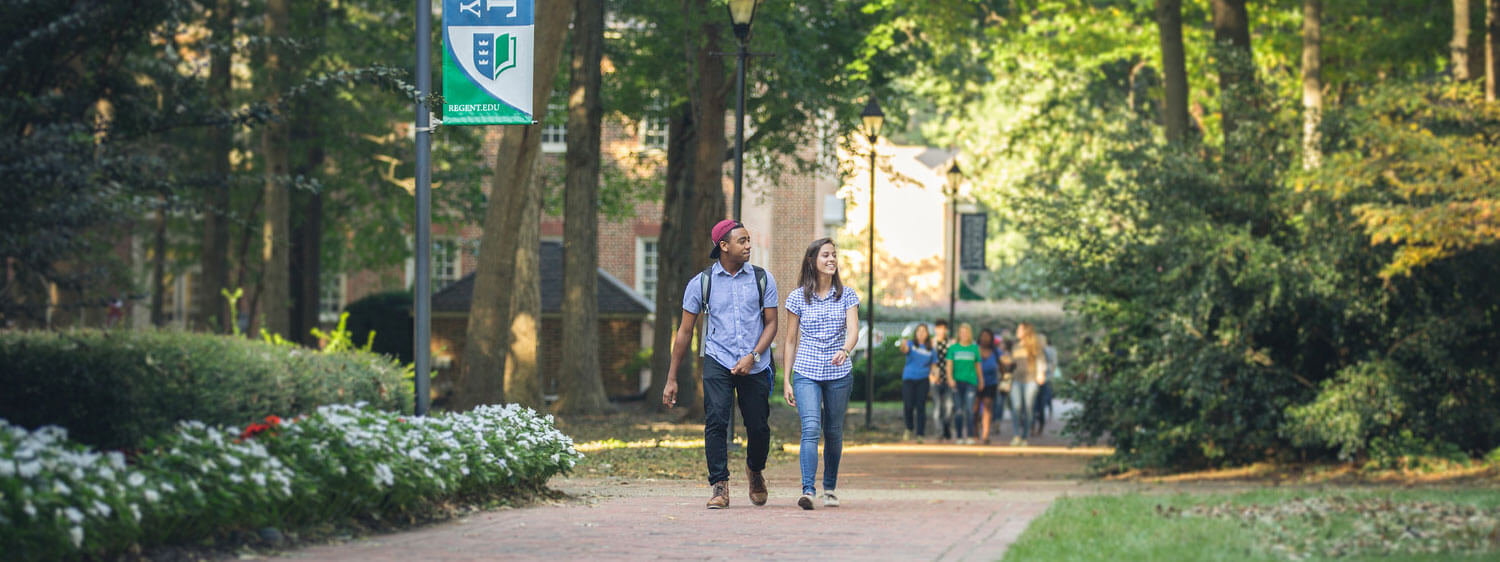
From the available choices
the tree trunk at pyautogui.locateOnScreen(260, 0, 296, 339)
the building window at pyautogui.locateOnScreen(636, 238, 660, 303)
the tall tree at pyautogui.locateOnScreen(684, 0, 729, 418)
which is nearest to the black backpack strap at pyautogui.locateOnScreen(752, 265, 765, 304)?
the tall tree at pyautogui.locateOnScreen(684, 0, 729, 418)

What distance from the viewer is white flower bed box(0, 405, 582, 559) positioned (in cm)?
601

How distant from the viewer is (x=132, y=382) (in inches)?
285

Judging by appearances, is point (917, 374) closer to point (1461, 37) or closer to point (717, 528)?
point (1461, 37)

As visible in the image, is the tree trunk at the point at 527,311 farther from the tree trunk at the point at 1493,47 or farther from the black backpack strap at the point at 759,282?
the black backpack strap at the point at 759,282

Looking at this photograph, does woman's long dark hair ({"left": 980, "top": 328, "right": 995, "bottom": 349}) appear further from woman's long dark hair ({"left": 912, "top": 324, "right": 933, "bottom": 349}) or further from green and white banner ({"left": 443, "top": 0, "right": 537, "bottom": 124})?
green and white banner ({"left": 443, "top": 0, "right": 537, "bottom": 124})

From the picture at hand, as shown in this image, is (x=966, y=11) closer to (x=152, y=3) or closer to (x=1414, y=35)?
(x=1414, y=35)

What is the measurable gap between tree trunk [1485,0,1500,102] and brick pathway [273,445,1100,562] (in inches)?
337

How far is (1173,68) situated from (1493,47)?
11.7 feet

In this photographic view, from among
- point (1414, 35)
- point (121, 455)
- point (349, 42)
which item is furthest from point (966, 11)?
point (121, 455)

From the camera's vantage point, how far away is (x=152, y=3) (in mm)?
11000

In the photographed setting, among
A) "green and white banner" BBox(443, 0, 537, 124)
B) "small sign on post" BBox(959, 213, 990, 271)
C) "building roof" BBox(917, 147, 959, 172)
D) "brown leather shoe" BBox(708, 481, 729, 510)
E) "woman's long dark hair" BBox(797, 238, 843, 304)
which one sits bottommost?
"brown leather shoe" BBox(708, 481, 729, 510)

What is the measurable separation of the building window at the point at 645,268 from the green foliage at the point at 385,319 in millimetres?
9147

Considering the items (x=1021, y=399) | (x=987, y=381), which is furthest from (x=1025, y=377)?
(x=987, y=381)

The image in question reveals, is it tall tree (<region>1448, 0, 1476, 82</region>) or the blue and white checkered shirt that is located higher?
tall tree (<region>1448, 0, 1476, 82</region>)
